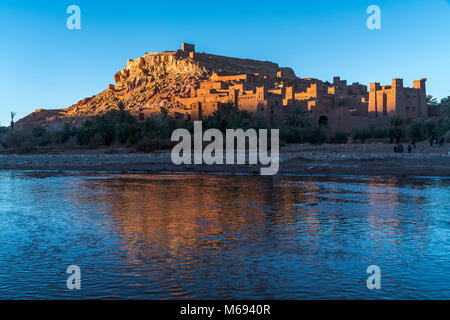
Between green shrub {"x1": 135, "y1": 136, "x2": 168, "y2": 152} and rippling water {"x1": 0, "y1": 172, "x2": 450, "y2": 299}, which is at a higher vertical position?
green shrub {"x1": 135, "y1": 136, "x2": 168, "y2": 152}

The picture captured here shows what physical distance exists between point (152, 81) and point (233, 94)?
45365 mm

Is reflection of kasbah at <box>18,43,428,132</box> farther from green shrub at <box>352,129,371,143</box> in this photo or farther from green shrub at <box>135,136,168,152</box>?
green shrub at <box>135,136,168,152</box>

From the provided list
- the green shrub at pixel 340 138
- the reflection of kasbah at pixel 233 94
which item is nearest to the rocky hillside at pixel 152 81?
the reflection of kasbah at pixel 233 94

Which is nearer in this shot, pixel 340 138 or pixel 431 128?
pixel 431 128

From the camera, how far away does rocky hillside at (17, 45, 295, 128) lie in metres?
88.0

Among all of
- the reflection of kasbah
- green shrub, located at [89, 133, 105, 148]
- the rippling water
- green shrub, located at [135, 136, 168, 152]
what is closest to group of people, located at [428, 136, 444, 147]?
the reflection of kasbah

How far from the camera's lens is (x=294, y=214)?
11.0m

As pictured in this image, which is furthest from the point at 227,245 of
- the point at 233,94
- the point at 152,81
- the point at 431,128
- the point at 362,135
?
the point at 152,81

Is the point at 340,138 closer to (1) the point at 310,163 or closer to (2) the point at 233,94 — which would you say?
(2) the point at 233,94

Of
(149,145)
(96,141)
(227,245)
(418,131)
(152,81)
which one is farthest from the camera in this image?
(152,81)

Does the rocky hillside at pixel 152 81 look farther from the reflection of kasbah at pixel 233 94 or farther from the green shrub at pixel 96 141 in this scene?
the green shrub at pixel 96 141

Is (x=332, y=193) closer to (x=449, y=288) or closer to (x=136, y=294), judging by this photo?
(x=449, y=288)

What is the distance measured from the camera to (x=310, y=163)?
2678 cm
